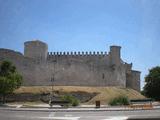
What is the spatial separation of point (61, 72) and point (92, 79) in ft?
19.6

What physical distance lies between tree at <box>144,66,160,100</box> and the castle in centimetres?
698

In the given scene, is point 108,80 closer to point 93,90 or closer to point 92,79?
point 92,79

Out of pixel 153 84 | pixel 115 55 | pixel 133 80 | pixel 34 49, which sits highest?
pixel 34 49

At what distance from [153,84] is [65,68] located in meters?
15.7

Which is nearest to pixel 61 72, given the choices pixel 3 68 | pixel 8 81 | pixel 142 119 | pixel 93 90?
pixel 93 90

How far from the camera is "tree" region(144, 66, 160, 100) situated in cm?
6469

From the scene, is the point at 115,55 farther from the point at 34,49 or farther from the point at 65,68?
the point at 34,49

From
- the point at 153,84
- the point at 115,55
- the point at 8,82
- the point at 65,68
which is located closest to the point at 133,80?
the point at 115,55

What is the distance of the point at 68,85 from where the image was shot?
67562mm

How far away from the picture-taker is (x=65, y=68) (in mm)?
68250

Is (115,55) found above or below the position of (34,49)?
below

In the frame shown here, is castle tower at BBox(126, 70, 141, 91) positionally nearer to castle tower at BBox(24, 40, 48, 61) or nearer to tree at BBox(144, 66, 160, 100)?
tree at BBox(144, 66, 160, 100)

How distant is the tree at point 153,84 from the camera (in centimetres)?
6469

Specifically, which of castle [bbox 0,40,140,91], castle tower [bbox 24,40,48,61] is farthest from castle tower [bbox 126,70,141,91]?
castle tower [bbox 24,40,48,61]
